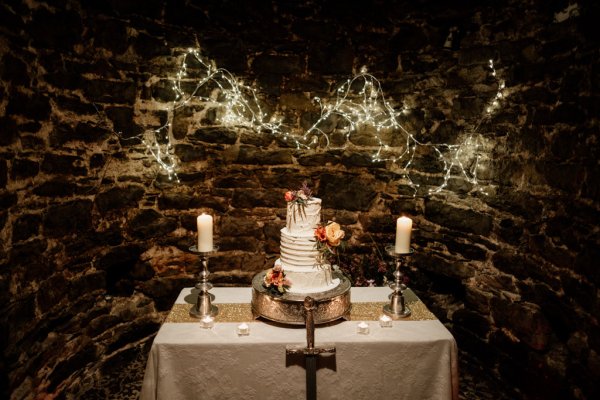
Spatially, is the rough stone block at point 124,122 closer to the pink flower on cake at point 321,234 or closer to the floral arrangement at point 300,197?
the floral arrangement at point 300,197

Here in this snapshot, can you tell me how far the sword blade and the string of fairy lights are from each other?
7.68 feet

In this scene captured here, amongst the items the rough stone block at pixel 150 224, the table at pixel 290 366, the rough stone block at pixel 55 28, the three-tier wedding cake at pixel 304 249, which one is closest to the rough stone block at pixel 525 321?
the table at pixel 290 366

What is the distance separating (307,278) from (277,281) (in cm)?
20

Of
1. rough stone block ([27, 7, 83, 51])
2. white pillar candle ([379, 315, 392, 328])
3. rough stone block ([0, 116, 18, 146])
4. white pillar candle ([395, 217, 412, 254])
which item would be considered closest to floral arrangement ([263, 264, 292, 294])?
white pillar candle ([379, 315, 392, 328])

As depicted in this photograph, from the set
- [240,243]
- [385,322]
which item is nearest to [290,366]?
[385,322]

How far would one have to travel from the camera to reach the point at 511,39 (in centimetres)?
334

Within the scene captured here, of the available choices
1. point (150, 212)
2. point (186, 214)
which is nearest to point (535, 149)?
point (186, 214)

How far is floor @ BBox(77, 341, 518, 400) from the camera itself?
10.7 feet

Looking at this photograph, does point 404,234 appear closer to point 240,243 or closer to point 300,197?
point 300,197

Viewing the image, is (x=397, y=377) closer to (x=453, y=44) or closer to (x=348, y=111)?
(x=348, y=111)

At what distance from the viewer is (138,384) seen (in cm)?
337

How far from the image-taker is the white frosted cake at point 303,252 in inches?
99.2

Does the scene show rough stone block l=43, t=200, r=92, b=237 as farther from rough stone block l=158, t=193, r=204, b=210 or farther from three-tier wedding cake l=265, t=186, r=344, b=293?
three-tier wedding cake l=265, t=186, r=344, b=293

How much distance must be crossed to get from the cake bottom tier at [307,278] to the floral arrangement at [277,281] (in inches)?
1.5
